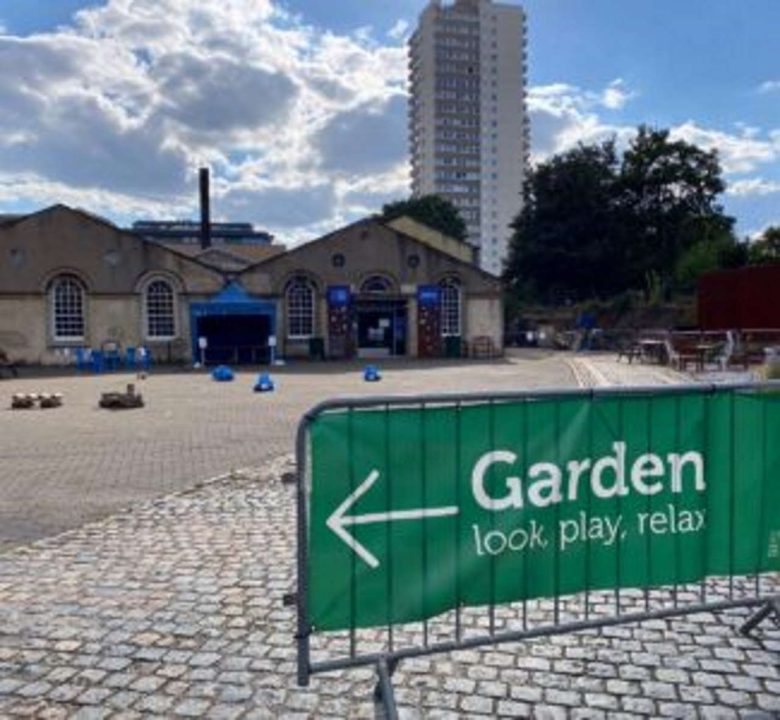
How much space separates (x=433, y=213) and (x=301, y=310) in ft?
142

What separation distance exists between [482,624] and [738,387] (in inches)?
77.1

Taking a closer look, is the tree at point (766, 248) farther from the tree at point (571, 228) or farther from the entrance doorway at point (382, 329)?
the entrance doorway at point (382, 329)

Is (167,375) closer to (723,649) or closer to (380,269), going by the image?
(380,269)

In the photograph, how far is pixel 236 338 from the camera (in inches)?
1330

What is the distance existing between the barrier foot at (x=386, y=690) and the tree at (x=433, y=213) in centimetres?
7149

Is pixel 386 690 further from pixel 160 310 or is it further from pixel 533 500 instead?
pixel 160 310

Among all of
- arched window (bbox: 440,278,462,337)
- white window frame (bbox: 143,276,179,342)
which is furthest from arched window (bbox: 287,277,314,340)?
arched window (bbox: 440,278,462,337)

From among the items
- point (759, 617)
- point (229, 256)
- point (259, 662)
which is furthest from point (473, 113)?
point (259, 662)

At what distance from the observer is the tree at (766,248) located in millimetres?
44344

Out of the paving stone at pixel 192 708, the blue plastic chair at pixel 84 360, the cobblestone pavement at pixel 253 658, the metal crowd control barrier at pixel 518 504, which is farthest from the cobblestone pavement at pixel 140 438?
the blue plastic chair at pixel 84 360

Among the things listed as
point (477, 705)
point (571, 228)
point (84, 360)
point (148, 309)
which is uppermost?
point (571, 228)

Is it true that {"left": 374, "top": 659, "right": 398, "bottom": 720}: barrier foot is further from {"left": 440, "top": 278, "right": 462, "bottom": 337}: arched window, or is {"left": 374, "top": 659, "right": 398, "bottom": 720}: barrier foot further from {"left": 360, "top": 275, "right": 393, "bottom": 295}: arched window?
{"left": 440, "top": 278, "right": 462, "bottom": 337}: arched window

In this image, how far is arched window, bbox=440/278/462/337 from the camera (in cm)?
3619

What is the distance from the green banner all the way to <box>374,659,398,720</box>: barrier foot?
21 cm
